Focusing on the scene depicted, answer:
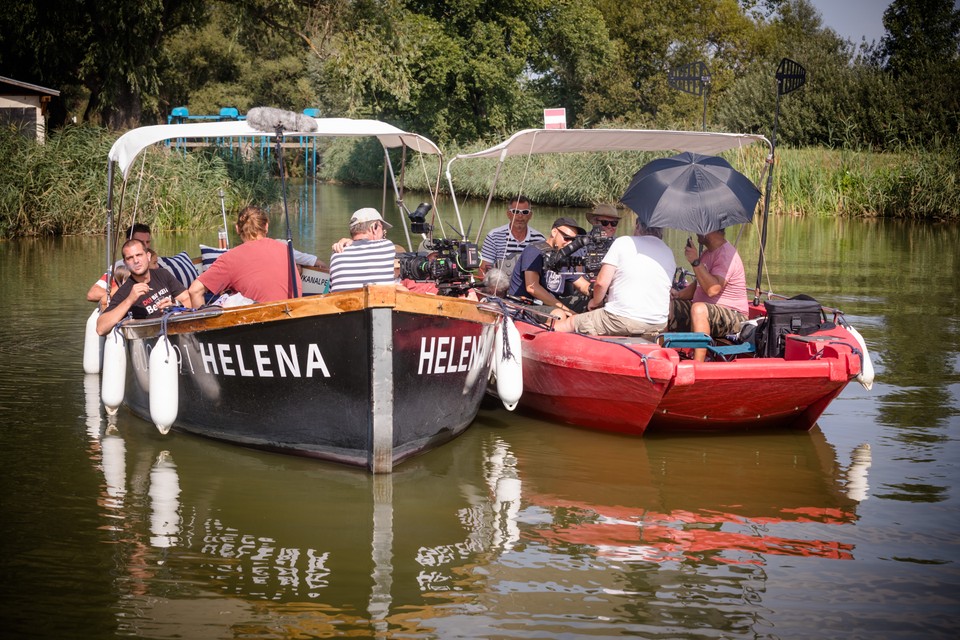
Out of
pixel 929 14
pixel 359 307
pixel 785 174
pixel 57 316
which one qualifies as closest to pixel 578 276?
pixel 359 307

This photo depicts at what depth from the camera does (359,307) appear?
6.38 meters

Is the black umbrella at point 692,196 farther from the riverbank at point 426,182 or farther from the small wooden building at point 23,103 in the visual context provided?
the small wooden building at point 23,103

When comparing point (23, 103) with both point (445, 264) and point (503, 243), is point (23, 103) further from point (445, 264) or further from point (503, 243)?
point (445, 264)

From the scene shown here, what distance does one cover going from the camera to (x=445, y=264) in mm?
8922

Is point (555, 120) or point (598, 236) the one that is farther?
point (555, 120)

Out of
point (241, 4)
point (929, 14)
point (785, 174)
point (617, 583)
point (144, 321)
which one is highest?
point (929, 14)

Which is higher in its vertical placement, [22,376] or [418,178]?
[418,178]

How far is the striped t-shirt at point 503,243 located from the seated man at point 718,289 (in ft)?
8.52

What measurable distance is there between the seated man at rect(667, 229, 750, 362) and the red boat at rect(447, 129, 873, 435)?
0.88 ft

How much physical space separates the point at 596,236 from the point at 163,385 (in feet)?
12.2

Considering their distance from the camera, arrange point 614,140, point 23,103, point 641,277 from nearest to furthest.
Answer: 1. point 641,277
2. point 614,140
3. point 23,103

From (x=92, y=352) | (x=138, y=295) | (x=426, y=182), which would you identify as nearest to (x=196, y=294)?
(x=138, y=295)

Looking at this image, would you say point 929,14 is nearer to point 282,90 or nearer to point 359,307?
point 282,90

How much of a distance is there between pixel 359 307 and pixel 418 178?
116 feet
